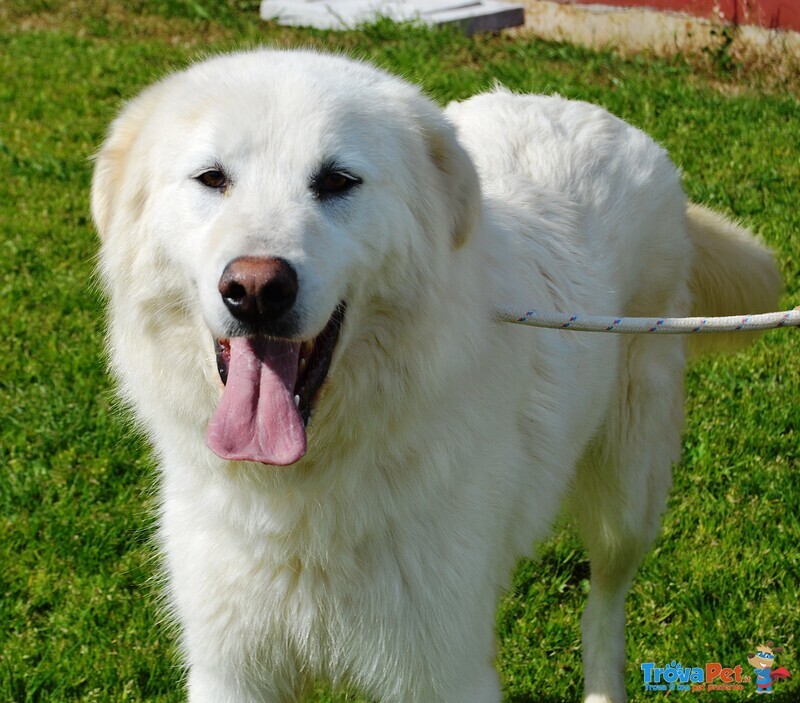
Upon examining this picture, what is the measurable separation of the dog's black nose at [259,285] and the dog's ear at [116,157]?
1.99 ft

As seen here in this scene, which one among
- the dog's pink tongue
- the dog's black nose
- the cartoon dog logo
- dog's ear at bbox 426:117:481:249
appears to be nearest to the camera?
the dog's black nose

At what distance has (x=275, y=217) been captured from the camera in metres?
2.25

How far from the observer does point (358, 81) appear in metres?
2.56

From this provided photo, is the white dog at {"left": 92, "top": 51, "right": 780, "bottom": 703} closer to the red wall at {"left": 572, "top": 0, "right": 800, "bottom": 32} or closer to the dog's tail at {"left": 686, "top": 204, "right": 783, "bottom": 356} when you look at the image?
the dog's tail at {"left": 686, "top": 204, "right": 783, "bottom": 356}

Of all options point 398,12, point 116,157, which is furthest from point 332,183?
point 398,12

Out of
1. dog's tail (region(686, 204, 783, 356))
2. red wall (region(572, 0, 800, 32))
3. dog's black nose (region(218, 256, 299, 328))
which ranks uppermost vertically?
dog's black nose (region(218, 256, 299, 328))

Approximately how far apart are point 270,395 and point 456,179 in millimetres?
742

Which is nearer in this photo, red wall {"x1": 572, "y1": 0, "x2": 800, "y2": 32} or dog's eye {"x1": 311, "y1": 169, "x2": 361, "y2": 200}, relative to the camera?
dog's eye {"x1": 311, "y1": 169, "x2": 361, "y2": 200}

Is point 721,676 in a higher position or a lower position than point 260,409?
lower

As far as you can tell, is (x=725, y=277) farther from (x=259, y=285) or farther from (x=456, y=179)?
(x=259, y=285)

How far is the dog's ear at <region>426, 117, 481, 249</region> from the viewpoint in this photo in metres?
2.58

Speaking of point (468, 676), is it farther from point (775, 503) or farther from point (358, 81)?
point (775, 503)

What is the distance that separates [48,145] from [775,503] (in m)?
5.37

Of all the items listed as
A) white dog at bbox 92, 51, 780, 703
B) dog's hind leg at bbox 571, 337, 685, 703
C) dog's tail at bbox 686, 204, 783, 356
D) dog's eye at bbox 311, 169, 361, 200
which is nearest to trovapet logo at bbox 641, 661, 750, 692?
dog's hind leg at bbox 571, 337, 685, 703
